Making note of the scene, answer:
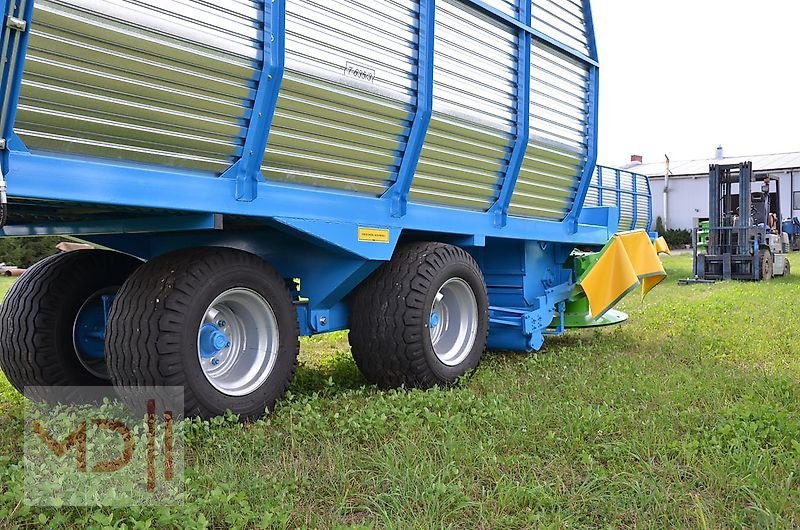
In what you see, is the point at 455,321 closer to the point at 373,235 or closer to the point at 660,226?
the point at 373,235

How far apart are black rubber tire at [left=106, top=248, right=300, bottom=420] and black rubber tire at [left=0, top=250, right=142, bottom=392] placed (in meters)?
0.96

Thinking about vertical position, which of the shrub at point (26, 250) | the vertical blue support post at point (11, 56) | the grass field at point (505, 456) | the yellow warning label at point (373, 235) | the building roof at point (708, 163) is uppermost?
the building roof at point (708, 163)

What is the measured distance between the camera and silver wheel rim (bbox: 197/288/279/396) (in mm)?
3959

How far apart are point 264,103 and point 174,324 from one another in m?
1.18

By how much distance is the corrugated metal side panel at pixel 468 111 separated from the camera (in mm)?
4863

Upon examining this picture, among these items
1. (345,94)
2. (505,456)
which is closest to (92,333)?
(345,94)

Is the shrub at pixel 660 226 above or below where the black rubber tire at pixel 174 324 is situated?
above

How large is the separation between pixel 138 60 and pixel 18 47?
0.51m

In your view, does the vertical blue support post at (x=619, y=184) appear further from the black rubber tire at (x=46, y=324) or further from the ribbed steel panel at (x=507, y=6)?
the black rubber tire at (x=46, y=324)

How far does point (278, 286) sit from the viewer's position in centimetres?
414

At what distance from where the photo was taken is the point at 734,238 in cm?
1517

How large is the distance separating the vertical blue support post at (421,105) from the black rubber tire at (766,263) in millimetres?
12027

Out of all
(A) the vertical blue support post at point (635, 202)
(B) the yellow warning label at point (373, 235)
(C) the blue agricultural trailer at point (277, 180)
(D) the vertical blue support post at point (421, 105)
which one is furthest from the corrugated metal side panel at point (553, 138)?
(A) the vertical blue support post at point (635, 202)

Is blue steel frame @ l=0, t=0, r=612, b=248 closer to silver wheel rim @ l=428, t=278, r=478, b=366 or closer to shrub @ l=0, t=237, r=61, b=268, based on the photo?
silver wheel rim @ l=428, t=278, r=478, b=366
